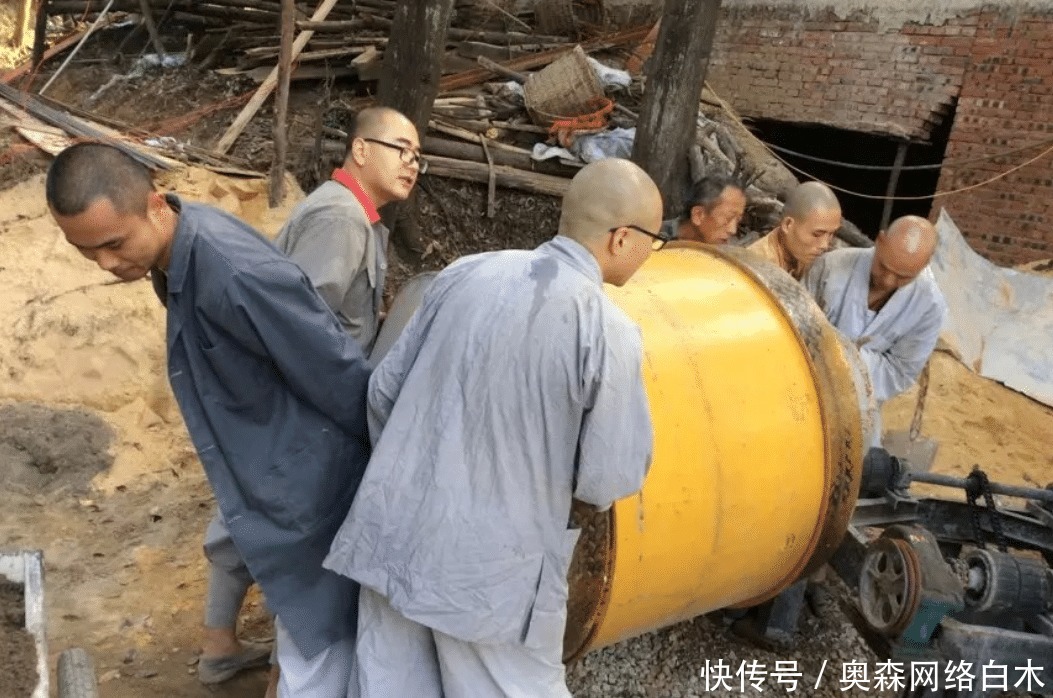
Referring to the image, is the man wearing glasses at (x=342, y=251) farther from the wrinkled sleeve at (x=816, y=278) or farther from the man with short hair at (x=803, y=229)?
the wrinkled sleeve at (x=816, y=278)

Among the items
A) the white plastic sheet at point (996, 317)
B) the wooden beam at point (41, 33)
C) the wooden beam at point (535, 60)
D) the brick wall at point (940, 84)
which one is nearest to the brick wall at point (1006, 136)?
the brick wall at point (940, 84)

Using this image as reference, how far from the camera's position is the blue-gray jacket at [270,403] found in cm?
213

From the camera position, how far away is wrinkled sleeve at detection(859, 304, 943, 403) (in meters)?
4.02

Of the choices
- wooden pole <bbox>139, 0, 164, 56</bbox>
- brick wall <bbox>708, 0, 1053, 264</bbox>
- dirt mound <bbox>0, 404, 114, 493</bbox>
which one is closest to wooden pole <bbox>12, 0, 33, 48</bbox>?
wooden pole <bbox>139, 0, 164, 56</bbox>

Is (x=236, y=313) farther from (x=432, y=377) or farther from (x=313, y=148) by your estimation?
(x=313, y=148)

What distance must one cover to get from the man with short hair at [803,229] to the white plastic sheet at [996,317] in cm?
368

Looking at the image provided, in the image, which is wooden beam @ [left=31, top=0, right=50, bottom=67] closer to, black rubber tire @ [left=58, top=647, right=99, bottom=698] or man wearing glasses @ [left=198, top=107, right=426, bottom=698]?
man wearing glasses @ [left=198, top=107, right=426, bottom=698]

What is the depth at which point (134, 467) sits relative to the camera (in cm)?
452

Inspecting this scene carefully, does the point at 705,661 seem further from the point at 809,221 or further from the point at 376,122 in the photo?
the point at 376,122

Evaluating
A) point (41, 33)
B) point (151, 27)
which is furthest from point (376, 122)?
point (41, 33)

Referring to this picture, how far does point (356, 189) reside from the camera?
3.09m

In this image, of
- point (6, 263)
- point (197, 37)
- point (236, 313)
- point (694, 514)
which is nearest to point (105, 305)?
point (6, 263)

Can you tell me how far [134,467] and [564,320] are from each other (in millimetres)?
3367

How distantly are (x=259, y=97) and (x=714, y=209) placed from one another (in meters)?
5.28
